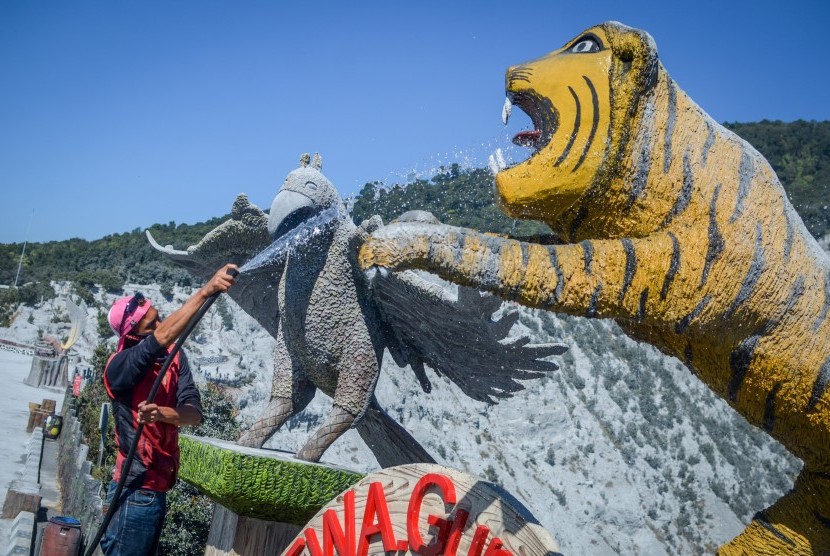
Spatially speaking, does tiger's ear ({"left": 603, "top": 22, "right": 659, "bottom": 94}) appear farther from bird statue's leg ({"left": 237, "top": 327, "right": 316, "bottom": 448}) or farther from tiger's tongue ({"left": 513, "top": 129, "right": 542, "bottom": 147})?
bird statue's leg ({"left": 237, "top": 327, "right": 316, "bottom": 448})

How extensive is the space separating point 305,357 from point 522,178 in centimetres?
202

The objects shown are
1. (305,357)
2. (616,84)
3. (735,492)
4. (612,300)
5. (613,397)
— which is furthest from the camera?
(613,397)

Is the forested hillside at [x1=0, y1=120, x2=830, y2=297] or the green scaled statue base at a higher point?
the forested hillside at [x1=0, y1=120, x2=830, y2=297]

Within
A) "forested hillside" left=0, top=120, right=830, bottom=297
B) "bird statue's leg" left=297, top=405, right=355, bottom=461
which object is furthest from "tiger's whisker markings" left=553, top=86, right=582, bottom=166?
"bird statue's leg" left=297, top=405, right=355, bottom=461

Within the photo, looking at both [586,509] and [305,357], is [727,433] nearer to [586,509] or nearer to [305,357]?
[586,509]

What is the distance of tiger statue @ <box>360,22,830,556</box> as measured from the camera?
212cm

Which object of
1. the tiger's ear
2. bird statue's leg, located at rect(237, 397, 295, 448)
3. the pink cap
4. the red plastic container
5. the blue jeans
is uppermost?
the tiger's ear

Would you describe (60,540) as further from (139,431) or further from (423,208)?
(423,208)

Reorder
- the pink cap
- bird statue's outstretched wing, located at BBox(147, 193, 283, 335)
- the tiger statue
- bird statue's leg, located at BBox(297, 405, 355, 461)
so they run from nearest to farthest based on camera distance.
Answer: the tiger statue → the pink cap → bird statue's leg, located at BBox(297, 405, 355, 461) → bird statue's outstretched wing, located at BBox(147, 193, 283, 335)

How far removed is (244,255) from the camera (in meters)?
4.53

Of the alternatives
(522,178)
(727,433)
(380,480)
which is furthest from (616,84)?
(727,433)

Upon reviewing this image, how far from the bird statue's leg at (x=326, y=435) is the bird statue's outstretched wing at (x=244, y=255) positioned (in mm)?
875

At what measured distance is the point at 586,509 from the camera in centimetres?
1030

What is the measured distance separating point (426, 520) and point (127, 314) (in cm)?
154
